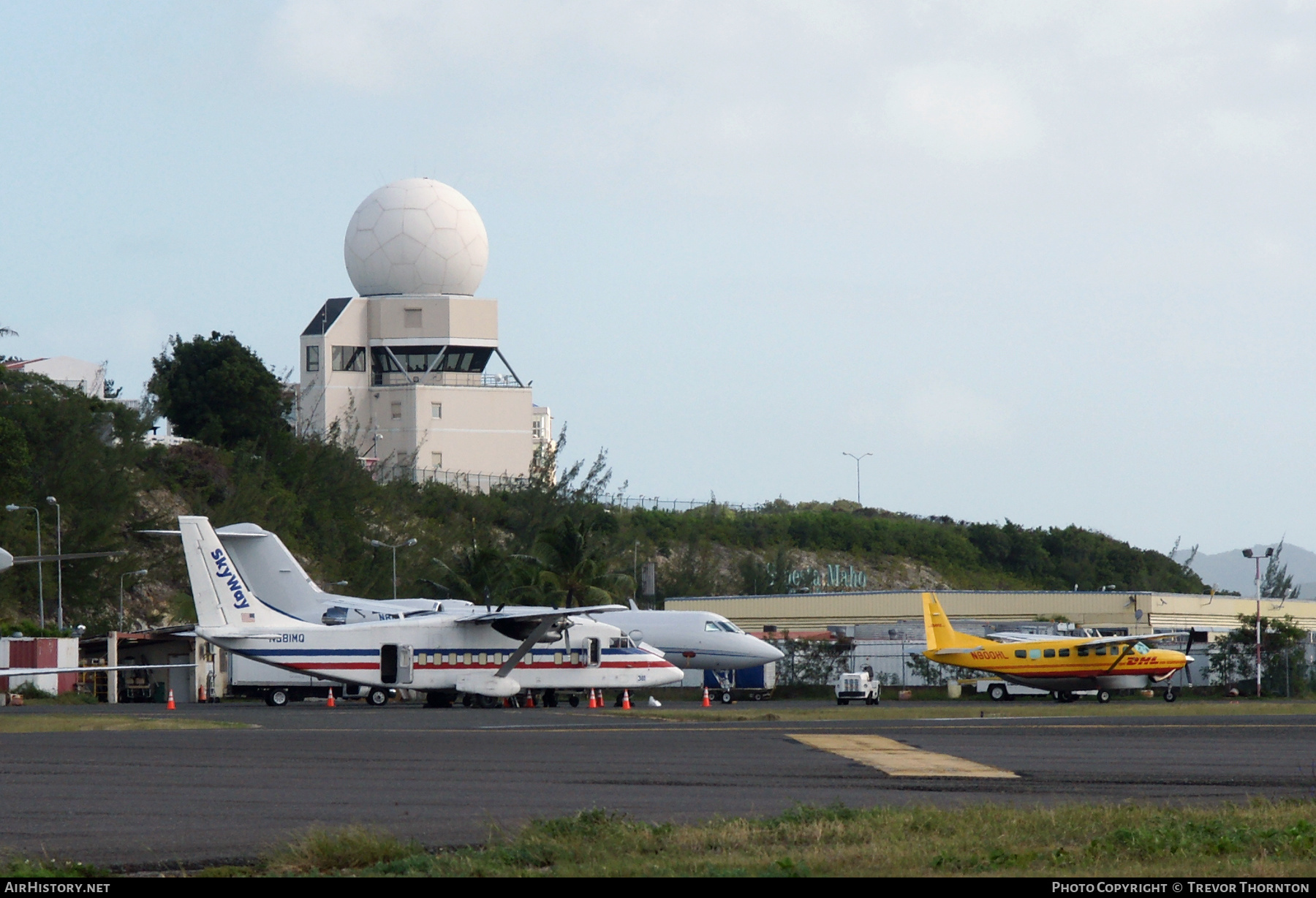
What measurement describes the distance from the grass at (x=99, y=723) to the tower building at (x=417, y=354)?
170ft

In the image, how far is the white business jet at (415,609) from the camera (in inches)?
1845

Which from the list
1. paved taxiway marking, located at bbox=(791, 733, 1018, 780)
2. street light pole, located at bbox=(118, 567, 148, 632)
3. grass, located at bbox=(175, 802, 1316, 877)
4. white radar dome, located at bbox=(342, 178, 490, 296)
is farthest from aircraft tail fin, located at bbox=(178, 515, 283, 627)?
white radar dome, located at bbox=(342, 178, 490, 296)

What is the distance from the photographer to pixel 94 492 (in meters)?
73.3

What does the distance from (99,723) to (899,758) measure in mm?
19869

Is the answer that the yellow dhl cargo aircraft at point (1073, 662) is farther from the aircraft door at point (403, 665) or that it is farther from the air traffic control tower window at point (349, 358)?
the air traffic control tower window at point (349, 358)

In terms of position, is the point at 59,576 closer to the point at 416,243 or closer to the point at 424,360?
the point at 416,243

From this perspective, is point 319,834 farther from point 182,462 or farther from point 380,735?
point 182,462

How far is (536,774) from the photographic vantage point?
729 inches

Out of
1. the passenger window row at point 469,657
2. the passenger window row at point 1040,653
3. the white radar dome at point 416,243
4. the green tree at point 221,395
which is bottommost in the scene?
the passenger window row at point 1040,653

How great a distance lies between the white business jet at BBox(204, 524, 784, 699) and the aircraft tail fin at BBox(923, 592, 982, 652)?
19.7 feet

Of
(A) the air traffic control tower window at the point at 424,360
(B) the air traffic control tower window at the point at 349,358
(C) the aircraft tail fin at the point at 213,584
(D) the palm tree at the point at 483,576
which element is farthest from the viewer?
(B) the air traffic control tower window at the point at 349,358

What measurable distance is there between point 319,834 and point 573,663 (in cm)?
3321

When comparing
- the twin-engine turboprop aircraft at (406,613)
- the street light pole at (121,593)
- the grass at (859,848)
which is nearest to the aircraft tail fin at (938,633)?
the twin-engine turboprop aircraft at (406,613)

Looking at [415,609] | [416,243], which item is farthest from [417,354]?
[415,609]
